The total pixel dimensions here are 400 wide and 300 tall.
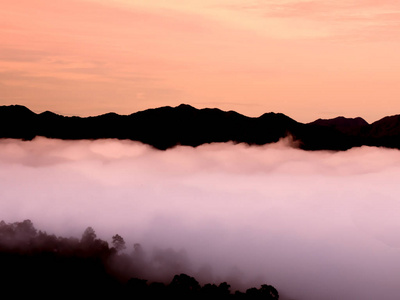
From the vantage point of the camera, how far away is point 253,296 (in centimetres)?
19725

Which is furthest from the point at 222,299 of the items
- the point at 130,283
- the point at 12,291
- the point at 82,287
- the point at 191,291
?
the point at 12,291

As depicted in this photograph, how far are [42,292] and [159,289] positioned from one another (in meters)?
29.5

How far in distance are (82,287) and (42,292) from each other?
33.9 ft

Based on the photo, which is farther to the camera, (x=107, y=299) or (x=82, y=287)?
(x=82, y=287)

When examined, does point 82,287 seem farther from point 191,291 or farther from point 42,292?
point 191,291

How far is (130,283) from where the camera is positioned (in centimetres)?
19288

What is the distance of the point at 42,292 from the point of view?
193 m

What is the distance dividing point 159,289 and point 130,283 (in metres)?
8.34

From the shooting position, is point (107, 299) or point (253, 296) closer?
point (107, 299)

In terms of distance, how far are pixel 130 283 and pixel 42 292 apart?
21904mm

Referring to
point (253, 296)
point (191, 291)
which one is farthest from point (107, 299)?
point (253, 296)

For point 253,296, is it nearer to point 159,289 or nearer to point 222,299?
point 222,299

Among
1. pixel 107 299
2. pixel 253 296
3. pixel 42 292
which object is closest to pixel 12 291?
pixel 42 292

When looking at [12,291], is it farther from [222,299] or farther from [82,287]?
[222,299]
